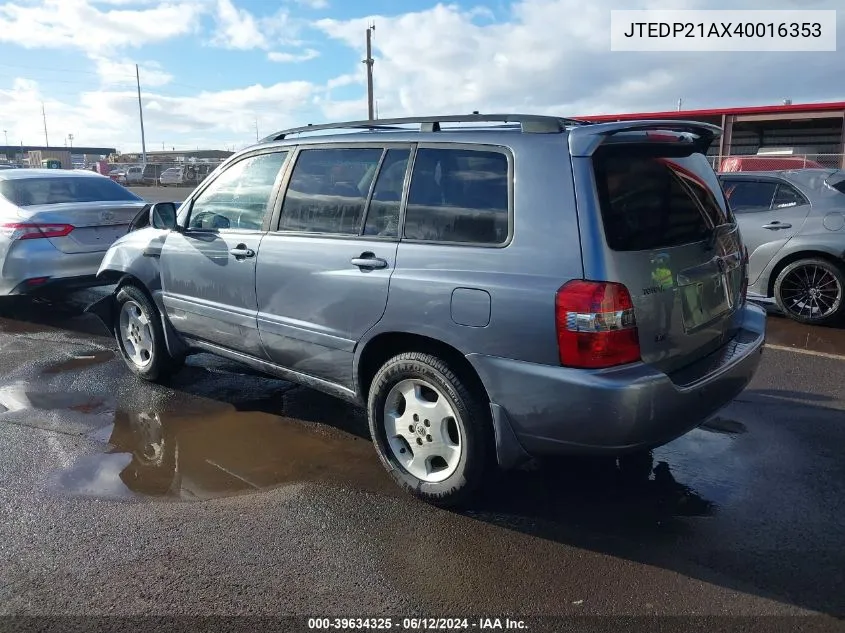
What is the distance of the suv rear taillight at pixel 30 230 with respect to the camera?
688 centimetres

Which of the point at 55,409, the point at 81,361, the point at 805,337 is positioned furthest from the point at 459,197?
the point at 805,337

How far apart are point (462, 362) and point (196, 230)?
2348mm

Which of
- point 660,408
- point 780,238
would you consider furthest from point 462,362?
point 780,238

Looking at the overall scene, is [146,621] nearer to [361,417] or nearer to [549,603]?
[549,603]

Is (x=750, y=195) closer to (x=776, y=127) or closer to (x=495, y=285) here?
(x=495, y=285)

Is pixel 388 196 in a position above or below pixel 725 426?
above

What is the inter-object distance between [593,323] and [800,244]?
205 inches

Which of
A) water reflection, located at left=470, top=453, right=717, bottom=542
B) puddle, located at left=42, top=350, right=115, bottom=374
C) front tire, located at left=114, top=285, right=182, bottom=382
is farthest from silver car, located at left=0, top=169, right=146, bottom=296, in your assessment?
water reflection, located at left=470, top=453, right=717, bottom=542

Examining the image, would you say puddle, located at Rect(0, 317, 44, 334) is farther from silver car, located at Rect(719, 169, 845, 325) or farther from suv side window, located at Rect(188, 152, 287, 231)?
silver car, located at Rect(719, 169, 845, 325)

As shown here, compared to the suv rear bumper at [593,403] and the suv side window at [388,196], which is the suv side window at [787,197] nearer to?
the suv rear bumper at [593,403]

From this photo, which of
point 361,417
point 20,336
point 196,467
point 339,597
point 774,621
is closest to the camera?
point 774,621

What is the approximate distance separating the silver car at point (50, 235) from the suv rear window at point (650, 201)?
5.77 meters

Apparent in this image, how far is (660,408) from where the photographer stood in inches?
113

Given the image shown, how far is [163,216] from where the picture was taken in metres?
4.73
